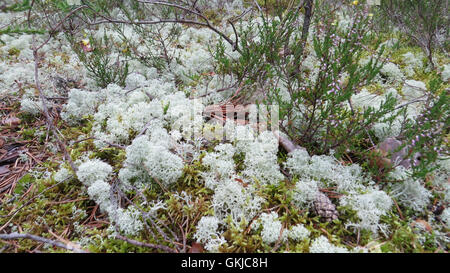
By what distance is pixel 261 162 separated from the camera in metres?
2.07

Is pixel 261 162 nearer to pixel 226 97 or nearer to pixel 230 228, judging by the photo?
pixel 230 228

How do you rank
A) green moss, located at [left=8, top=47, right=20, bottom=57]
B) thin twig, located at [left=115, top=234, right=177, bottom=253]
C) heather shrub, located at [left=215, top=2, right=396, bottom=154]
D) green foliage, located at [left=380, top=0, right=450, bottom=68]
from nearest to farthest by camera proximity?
1. thin twig, located at [left=115, top=234, right=177, bottom=253]
2. heather shrub, located at [left=215, top=2, right=396, bottom=154]
3. green foliage, located at [left=380, top=0, right=450, bottom=68]
4. green moss, located at [left=8, top=47, right=20, bottom=57]

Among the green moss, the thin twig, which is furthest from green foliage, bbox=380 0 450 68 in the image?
the green moss

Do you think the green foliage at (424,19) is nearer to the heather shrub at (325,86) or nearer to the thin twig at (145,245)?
the heather shrub at (325,86)

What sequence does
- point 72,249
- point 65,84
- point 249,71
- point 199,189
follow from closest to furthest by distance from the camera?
point 72,249 → point 199,189 → point 249,71 → point 65,84

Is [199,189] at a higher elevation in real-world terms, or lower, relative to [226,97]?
lower

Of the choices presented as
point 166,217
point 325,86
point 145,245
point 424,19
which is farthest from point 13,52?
point 424,19

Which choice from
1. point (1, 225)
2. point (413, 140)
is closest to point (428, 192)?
point (413, 140)

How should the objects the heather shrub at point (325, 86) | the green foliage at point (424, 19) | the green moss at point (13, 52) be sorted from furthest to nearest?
the green moss at point (13, 52)
the green foliage at point (424, 19)
the heather shrub at point (325, 86)

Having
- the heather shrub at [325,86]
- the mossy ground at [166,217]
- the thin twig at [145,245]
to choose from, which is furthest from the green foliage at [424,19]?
the thin twig at [145,245]

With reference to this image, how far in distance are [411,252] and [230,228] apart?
3.80 ft

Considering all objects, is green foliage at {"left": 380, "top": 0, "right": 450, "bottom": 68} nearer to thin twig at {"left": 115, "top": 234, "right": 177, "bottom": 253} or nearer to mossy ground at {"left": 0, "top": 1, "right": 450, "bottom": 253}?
mossy ground at {"left": 0, "top": 1, "right": 450, "bottom": 253}

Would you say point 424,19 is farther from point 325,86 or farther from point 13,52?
point 13,52

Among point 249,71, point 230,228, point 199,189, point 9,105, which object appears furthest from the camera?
point 9,105
